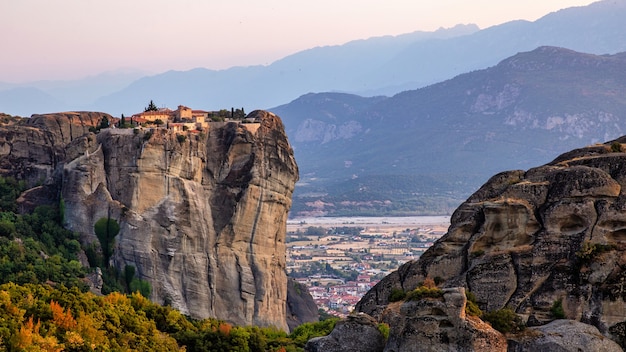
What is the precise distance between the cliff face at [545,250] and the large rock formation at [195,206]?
30.7 meters

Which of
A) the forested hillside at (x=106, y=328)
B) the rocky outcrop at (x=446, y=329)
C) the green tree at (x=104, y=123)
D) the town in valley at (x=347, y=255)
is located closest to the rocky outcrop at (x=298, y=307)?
the green tree at (x=104, y=123)

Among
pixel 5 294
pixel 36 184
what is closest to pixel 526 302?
pixel 5 294

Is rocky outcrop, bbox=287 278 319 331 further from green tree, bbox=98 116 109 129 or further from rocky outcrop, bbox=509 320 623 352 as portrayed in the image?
rocky outcrop, bbox=509 320 623 352

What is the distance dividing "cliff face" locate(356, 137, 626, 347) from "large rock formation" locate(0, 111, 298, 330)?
30744mm

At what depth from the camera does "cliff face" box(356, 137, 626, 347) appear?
27750 mm

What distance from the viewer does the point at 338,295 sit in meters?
115

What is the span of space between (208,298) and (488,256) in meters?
34.2

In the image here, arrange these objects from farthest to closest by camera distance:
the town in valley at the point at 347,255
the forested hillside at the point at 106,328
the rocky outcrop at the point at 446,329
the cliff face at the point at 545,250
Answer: the town in valley at the point at 347,255 < the forested hillside at the point at 106,328 < the cliff face at the point at 545,250 < the rocky outcrop at the point at 446,329

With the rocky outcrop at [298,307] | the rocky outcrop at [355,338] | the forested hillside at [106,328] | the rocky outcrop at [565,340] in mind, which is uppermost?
the rocky outcrop at [565,340]

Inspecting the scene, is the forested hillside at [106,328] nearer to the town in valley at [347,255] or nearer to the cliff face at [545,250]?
the cliff face at [545,250]

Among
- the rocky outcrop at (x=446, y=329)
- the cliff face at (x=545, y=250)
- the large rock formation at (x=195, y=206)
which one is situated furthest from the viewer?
the large rock formation at (x=195, y=206)

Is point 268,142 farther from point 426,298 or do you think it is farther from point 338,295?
point 338,295

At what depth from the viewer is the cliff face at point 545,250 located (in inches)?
1093

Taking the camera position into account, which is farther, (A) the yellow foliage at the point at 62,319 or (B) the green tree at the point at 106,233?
(B) the green tree at the point at 106,233
